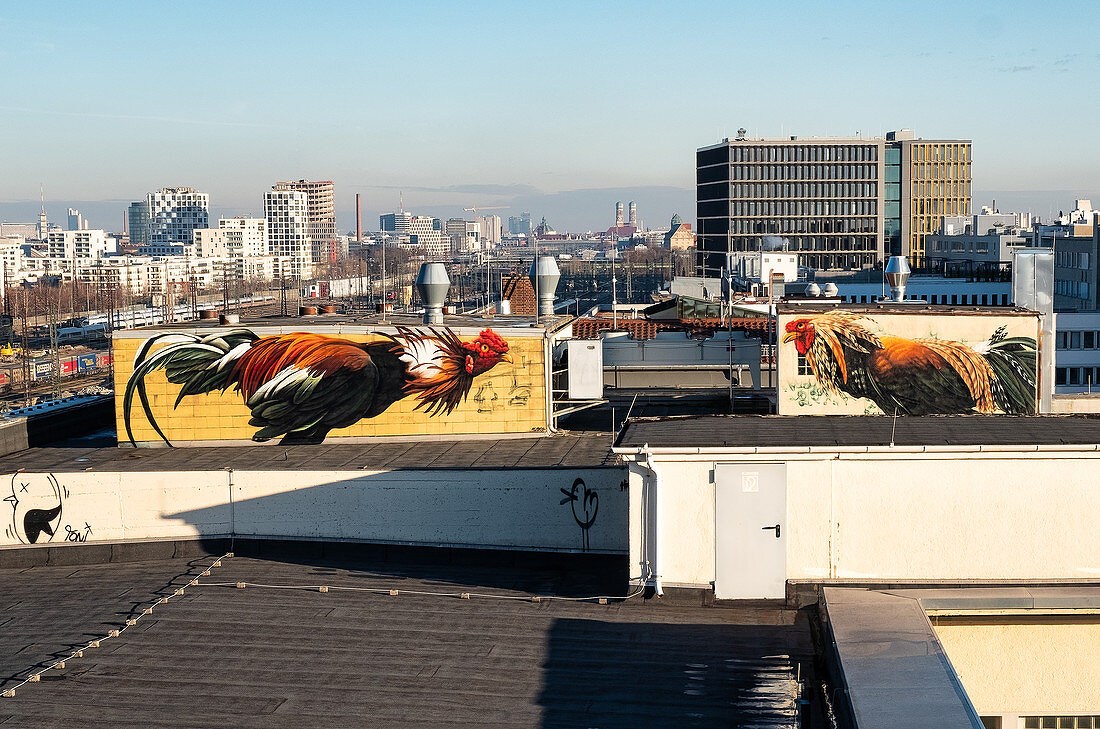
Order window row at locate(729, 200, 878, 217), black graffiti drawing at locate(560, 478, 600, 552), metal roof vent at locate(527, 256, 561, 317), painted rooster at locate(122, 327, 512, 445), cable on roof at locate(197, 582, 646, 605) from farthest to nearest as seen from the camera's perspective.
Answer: window row at locate(729, 200, 878, 217) < metal roof vent at locate(527, 256, 561, 317) < painted rooster at locate(122, 327, 512, 445) < black graffiti drawing at locate(560, 478, 600, 552) < cable on roof at locate(197, 582, 646, 605)

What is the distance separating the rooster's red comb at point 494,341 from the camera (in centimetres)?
2952

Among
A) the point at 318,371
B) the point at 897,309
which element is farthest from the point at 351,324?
the point at 897,309

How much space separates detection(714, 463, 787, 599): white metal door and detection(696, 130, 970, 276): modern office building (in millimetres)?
124607

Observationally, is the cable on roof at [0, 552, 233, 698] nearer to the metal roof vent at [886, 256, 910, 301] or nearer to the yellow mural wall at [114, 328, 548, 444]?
the yellow mural wall at [114, 328, 548, 444]

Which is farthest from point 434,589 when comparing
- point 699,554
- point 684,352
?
point 684,352

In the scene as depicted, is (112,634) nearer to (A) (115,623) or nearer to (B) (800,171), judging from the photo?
(A) (115,623)

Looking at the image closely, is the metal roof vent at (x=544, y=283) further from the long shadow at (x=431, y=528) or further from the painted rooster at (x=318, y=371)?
the long shadow at (x=431, y=528)

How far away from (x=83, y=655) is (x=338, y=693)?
474 centimetres

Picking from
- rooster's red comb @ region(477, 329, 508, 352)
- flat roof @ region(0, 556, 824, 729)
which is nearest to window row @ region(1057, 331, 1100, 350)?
rooster's red comb @ region(477, 329, 508, 352)

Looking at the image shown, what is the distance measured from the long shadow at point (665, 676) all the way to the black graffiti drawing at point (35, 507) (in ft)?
42.1

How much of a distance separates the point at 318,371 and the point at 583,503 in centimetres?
962

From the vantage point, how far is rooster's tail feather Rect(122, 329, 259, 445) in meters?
29.9

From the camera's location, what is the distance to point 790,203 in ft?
472

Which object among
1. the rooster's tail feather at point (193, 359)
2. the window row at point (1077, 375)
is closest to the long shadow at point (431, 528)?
the rooster's tail feather at point (193, 359)
